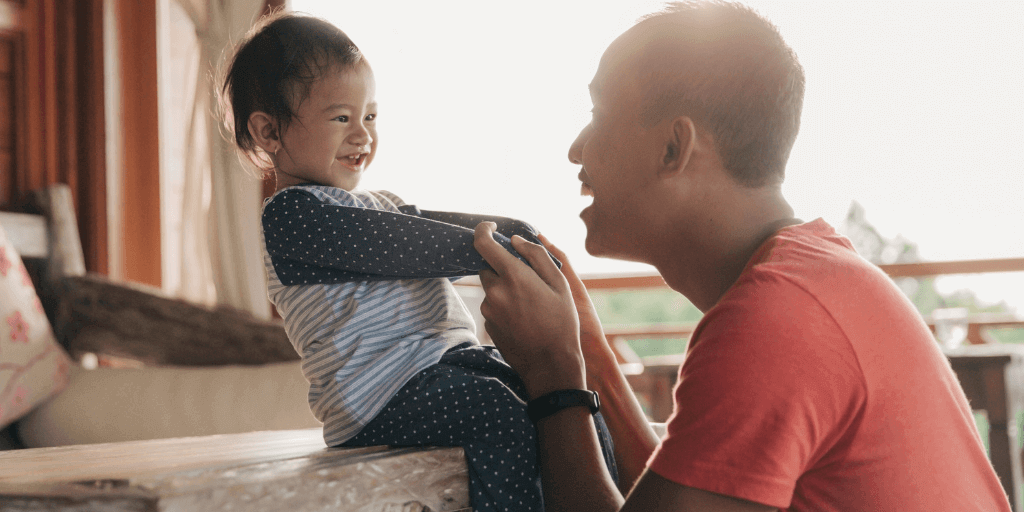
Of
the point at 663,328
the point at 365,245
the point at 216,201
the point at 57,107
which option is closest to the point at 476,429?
the point at 365,245

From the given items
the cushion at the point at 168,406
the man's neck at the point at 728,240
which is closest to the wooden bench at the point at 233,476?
the man's neck at the point at 728,240

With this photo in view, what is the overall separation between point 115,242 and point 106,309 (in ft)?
2.38

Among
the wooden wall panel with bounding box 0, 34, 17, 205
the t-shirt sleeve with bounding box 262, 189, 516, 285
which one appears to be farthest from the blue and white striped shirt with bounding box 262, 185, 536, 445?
the wooden wall panel with bounding box 0, 34, 17, 205

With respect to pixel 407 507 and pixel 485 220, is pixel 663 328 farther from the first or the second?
pixel 407 507

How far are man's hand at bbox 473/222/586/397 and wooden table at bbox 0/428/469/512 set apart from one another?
133 mm

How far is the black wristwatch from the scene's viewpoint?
0.75 m

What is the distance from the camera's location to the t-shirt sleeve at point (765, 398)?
54 cm

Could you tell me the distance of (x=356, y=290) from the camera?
818 millimetres

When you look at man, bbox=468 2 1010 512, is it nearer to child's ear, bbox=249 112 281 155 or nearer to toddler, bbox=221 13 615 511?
toddler, bbox=221 13 615 511

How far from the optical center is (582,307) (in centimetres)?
104

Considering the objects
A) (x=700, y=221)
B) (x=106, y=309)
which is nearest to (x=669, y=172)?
(x=700, y=221)

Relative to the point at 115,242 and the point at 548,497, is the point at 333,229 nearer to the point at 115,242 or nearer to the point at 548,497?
the point at 548,497

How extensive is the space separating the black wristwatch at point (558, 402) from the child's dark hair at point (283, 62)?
465 millimetres

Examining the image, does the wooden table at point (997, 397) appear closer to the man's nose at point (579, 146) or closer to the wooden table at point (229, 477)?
the man's nose at point (579, 146)
